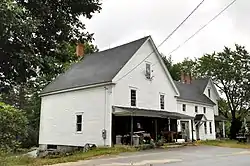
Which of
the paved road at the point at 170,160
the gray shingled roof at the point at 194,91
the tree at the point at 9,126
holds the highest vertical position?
the gray shingled roof at the point at 194,91

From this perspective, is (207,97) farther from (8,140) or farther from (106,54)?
(8,140)

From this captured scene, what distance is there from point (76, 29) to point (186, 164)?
282 inches

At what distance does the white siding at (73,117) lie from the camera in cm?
2334

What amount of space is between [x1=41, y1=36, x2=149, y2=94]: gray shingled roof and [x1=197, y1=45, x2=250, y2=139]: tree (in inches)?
788

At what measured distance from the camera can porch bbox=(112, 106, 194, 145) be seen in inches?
888

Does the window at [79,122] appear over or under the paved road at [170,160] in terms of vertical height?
over

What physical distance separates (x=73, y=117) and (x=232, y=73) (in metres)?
25.7

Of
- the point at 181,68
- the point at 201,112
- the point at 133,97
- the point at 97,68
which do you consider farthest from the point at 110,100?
the point at 181,68

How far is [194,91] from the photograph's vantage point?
1566 inches

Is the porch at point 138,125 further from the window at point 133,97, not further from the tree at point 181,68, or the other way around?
the tree at point 181,68

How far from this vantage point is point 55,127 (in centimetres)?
2769

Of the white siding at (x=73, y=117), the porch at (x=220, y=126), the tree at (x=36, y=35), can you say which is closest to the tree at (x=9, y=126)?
the tree at (x=36, y=35)

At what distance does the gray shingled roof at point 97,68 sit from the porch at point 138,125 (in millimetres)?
3061

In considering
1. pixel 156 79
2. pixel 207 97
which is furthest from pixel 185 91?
pixel 156 79
